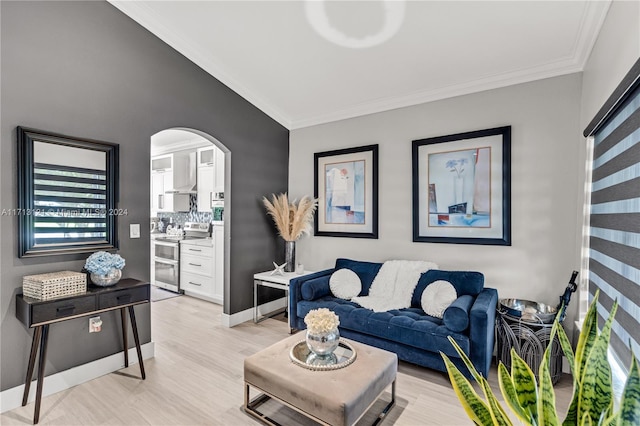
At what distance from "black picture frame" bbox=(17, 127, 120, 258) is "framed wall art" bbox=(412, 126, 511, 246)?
3.00 metres

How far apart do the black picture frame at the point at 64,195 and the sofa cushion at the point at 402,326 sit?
2.10 m

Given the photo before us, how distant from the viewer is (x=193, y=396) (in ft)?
8.05

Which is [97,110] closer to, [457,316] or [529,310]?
[457,316]

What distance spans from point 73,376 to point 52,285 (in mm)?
878

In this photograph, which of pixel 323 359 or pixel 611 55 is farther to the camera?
pixel 323 359

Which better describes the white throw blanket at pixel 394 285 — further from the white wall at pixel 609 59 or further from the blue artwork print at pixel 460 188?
the white wall at pixel 609 59

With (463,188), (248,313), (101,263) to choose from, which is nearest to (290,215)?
(248,313)

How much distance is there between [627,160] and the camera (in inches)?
68.7

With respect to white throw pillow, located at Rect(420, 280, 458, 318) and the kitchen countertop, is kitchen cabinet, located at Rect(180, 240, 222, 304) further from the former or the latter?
white throw pillow, located at Rect(420, 280, 458, 318)

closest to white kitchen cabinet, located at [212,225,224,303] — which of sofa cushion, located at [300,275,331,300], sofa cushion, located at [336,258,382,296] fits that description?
sofa cushion, located at [300,275,331,300]

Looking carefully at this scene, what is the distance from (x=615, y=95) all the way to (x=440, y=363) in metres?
2.14

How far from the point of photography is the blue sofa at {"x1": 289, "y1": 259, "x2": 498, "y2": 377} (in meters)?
2.52

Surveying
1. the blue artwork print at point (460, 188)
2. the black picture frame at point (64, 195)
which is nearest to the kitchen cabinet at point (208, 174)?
the black picture frame at point (64, 195)

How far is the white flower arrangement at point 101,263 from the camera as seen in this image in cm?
252
